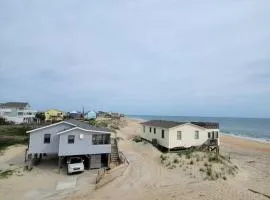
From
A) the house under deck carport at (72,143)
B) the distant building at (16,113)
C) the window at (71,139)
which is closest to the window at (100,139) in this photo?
the house under deck carport at (72,143)

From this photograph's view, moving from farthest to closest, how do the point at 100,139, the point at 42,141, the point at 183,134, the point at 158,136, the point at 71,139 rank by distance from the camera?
1. the point at 158,136
2. the point at 183,134
3. the point at 100,139
4. the point at 42,141
5. the point at 71,139

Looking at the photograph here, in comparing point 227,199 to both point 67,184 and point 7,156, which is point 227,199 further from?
point 7,156

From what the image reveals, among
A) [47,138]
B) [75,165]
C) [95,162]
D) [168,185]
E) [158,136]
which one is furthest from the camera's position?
[158,136]

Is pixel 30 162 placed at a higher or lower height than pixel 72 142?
lower

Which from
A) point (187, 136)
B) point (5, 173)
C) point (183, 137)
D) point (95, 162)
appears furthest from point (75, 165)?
point (187, 136)

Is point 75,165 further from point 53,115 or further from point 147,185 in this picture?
point 53,115

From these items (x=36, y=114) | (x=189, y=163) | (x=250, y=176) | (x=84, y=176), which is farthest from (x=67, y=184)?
(x=36, y=114)

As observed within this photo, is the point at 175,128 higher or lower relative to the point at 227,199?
higher
